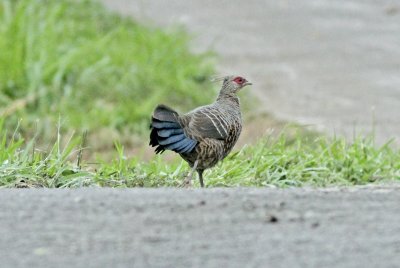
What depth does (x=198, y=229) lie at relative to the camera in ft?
13.3

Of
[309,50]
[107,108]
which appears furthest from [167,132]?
[309,50]

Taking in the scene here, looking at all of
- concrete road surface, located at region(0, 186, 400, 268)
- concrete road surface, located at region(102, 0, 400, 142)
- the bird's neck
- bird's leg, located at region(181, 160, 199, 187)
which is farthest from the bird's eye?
concrete road surface, located at region(102, 0, 400, 142)

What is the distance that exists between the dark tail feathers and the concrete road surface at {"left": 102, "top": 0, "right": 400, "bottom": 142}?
291 cm

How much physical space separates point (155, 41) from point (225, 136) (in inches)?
213

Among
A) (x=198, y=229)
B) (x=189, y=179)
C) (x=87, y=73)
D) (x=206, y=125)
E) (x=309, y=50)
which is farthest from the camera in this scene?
(x=309, y=50)

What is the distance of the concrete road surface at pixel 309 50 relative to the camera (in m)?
9.67

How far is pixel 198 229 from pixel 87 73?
20.5ft

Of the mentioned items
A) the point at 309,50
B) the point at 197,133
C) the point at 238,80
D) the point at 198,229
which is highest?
the point at 309,50

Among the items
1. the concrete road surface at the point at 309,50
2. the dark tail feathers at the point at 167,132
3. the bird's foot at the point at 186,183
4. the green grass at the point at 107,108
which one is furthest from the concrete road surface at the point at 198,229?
the concrete road surface at the point at 309,50

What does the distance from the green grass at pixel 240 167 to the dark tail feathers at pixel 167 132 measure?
32cm

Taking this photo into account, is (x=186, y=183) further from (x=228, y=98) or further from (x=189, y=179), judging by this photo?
(x=228, y=98)

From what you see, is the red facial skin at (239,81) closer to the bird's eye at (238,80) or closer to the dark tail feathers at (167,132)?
the bird's eye at (238,80)

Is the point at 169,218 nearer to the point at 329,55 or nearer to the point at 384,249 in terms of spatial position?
the point at 384,249

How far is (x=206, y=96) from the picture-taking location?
10.2 metres
